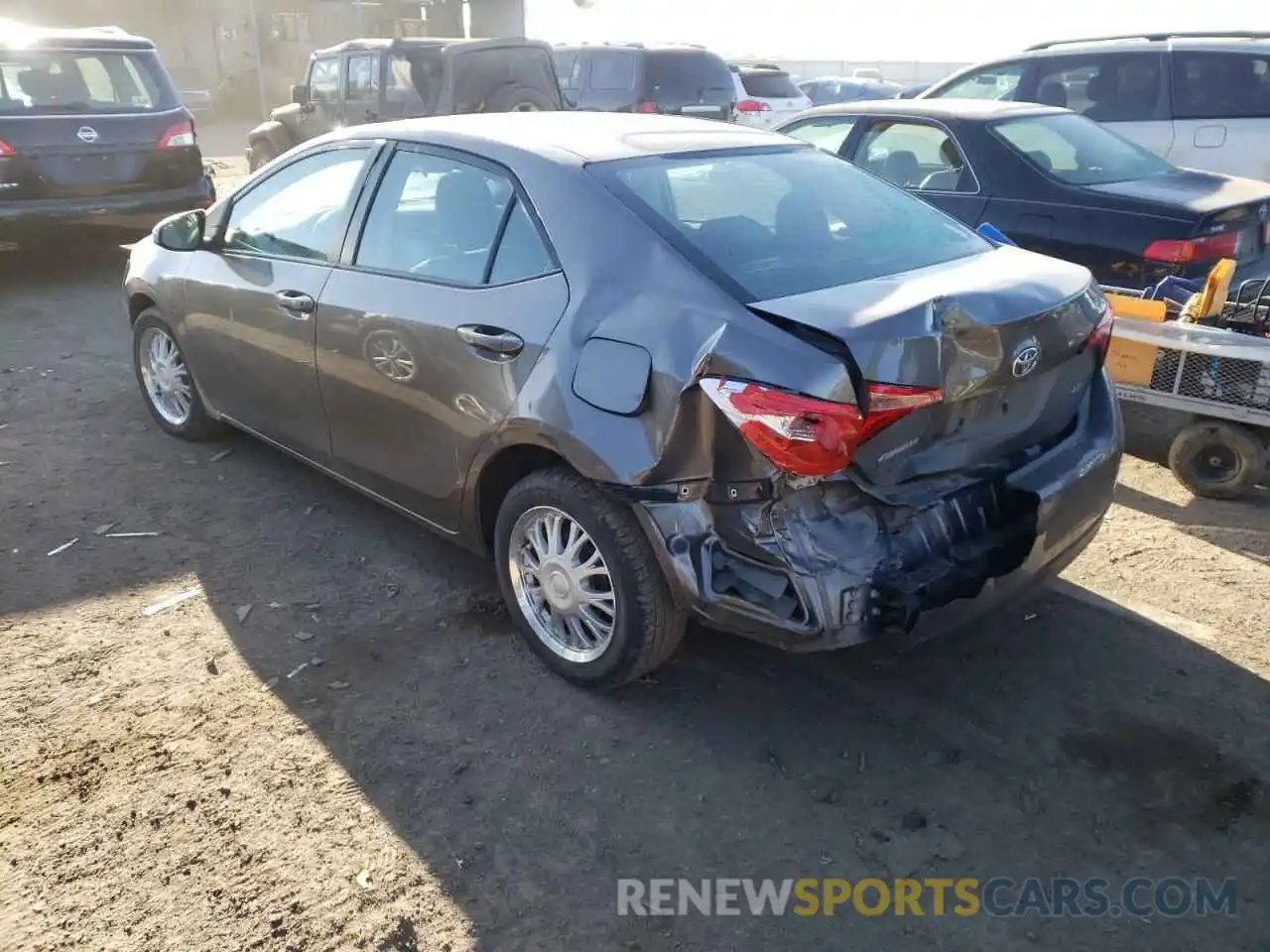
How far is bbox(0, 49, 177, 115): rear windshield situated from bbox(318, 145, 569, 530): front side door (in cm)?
595

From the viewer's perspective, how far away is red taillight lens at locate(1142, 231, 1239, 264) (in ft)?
18.6

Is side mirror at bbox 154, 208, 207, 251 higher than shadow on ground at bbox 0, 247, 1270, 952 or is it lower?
higher

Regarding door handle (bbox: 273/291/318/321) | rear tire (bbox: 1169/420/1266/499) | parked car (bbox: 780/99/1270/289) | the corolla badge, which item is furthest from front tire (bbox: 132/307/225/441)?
rear tire (bbox: 1169/420/1266/499)

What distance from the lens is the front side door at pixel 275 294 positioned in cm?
410

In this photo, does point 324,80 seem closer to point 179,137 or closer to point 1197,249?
point 179,137

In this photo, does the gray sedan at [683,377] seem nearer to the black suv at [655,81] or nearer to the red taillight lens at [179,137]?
the red taillight lens at [179,137]

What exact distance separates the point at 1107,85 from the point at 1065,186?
8.76ft

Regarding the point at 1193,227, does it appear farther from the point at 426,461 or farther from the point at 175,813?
the point at 175,813

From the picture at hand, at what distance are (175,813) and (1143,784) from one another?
2.67 m

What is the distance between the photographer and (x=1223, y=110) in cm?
789

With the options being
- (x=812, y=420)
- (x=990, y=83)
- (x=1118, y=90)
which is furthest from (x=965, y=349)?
(x=990, y=83)

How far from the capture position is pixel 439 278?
3.57m

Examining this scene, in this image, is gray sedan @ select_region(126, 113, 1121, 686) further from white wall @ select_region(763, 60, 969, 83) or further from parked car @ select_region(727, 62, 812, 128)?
white wall @ select_region(763, 60, 969, 83)

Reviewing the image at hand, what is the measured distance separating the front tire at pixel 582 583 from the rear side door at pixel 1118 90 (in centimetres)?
662
